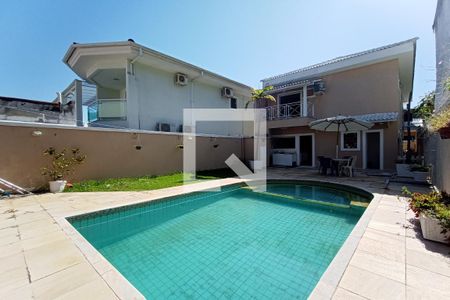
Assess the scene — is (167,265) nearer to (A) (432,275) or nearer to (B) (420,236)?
(A) (432,275)

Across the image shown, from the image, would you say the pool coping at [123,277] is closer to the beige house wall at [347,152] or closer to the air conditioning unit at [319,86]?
the beige house wall at [347,152]

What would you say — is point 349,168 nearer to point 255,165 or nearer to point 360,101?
point 360,101

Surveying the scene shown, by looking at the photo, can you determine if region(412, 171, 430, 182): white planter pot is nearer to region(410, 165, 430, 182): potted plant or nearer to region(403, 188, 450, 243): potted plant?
region(410, 165, 430, 182): potted plant

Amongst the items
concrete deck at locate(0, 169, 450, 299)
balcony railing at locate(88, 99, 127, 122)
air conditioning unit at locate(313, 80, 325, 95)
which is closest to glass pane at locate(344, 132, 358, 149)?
air conditioning unit at locate(313, 80, 325, 95)

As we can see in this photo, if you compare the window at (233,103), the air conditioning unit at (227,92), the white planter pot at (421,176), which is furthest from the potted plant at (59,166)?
the white planter pot at (421,176)

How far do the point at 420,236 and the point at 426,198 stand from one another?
85 cm

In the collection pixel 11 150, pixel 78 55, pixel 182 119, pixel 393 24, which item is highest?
pixel 393 24

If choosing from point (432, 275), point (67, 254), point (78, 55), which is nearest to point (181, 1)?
point (78, 55)

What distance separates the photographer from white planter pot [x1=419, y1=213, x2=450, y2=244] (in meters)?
3.47

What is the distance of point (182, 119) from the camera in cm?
1472

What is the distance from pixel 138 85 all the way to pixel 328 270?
12867 millimetres

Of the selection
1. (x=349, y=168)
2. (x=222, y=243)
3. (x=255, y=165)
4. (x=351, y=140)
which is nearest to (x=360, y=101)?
(x=351, y=140)

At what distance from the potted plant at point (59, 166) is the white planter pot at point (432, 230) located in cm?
1103

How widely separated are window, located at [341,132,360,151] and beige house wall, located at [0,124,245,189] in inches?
353
